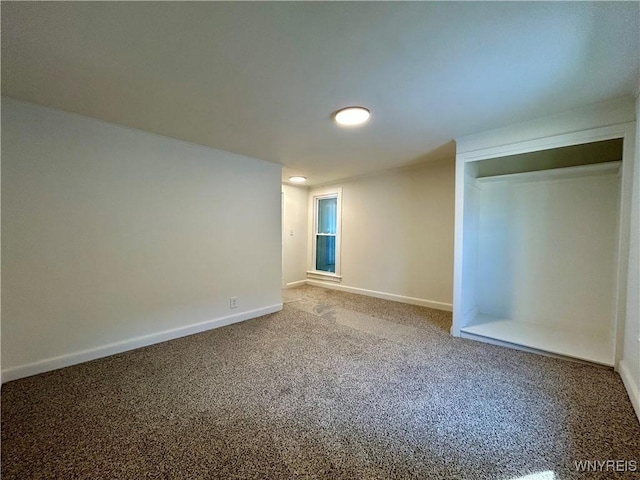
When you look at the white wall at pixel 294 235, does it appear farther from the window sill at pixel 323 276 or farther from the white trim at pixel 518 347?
the white trim at pixel 518 347

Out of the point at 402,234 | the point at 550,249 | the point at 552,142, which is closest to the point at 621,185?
the point at 552,142

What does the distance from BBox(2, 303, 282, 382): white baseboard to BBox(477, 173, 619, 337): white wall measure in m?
3.33

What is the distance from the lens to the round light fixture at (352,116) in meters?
2.15

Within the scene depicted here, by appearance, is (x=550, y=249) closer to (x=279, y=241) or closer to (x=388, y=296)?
(x=388, y=296)

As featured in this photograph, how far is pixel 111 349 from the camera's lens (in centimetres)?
243

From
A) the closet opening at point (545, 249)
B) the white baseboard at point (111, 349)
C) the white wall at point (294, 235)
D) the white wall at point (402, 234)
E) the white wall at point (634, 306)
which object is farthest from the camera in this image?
the white wall at point (294, 235)

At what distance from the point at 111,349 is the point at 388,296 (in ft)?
12.3

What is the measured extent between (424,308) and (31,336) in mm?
4336

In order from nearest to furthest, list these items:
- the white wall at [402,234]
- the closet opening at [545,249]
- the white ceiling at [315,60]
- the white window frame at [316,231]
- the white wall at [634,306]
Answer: the white ceiling at [315,60] → the white wall at [634,306] → the closet opening at [545,249] → the white wall at [402,234] → the white window frame at [316,231]

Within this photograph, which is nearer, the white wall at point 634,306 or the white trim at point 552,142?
the white wall at point 634,306

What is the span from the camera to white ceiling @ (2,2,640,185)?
123 cm

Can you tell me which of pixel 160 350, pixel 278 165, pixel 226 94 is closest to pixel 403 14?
pixel 226 94

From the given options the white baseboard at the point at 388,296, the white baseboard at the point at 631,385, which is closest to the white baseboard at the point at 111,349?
the white baseboard at the point at 388,296

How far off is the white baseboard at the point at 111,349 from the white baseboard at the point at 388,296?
213cm
